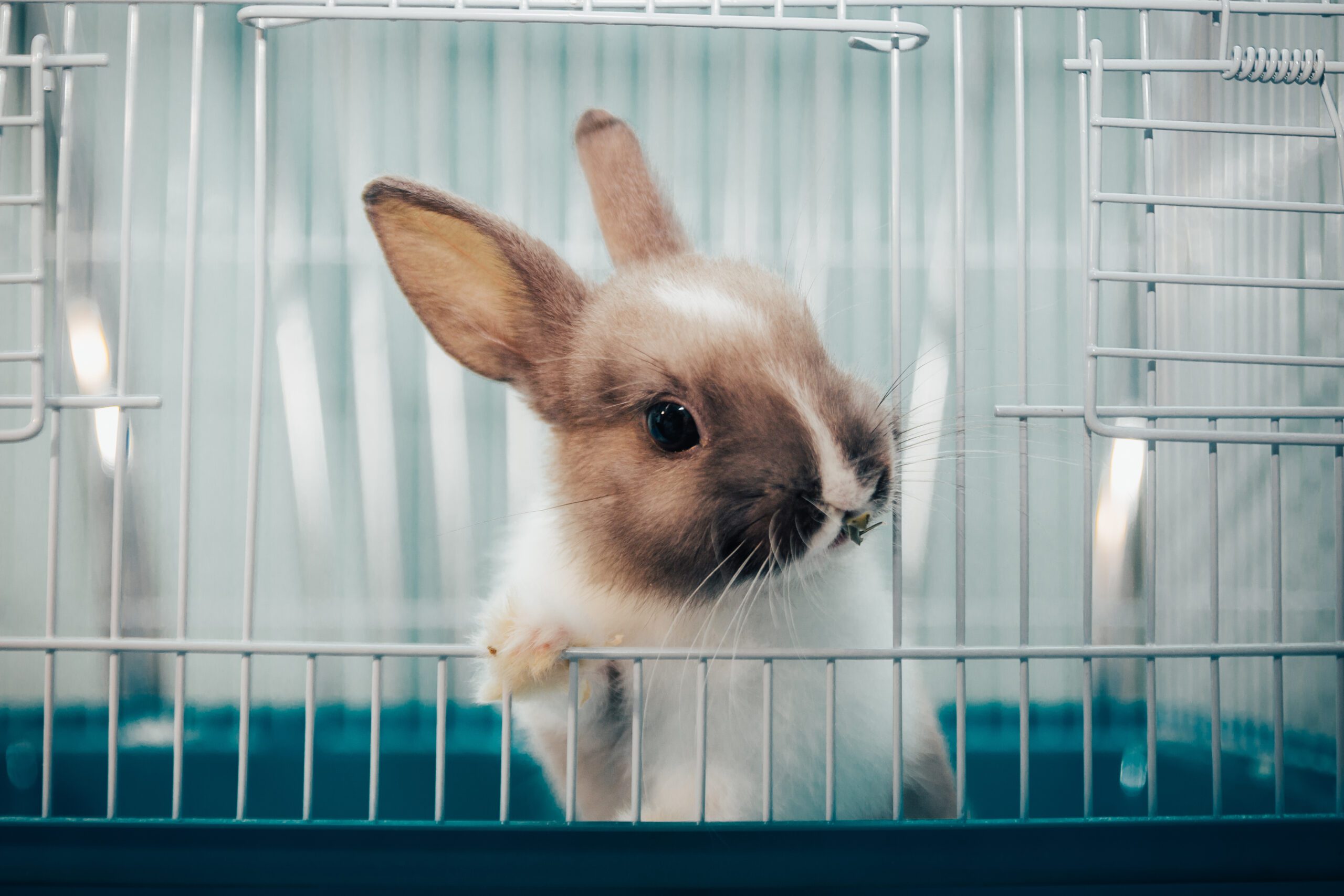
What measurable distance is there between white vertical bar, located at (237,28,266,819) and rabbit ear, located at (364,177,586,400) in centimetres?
11

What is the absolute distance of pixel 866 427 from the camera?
792 millimetres

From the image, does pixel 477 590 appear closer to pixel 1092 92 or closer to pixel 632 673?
pixel 632 673

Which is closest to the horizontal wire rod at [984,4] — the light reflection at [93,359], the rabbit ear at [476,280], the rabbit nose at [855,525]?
the rabbit ear at [476,280]

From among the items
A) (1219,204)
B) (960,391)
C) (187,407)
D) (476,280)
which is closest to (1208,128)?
(1219,204)

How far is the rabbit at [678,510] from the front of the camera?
754 mm

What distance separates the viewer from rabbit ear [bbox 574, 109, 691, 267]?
1.03 metres

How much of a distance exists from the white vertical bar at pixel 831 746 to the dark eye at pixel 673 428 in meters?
0.25

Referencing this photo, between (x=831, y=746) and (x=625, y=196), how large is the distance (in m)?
0.68

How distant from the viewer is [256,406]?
79 cm

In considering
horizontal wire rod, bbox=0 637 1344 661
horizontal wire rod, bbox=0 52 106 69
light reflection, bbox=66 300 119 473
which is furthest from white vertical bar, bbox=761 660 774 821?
light reflection, bbox=66 300 119 473

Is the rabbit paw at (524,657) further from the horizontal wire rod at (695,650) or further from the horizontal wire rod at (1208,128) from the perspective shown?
the horizontal wire rod at (1208,128)

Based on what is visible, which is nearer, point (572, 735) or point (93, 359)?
point (572, 735)

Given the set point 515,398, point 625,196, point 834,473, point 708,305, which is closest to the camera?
point 834,473

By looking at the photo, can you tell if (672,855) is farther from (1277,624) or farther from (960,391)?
(1277,624)
